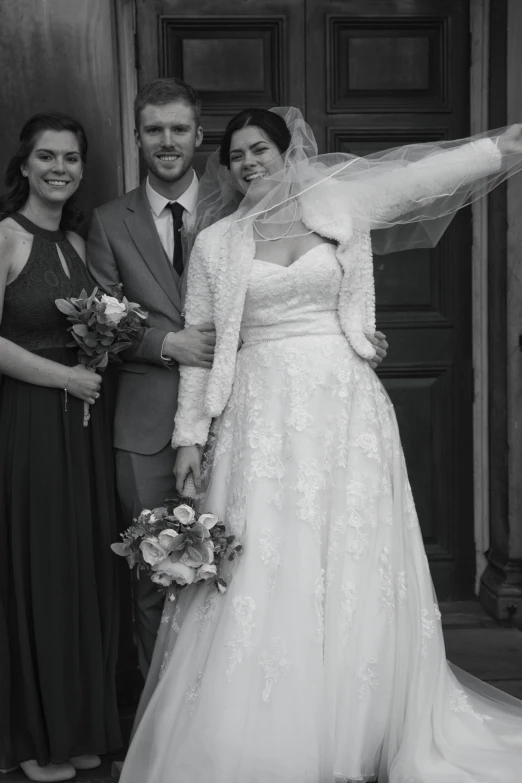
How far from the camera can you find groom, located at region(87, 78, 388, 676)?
3586 mm

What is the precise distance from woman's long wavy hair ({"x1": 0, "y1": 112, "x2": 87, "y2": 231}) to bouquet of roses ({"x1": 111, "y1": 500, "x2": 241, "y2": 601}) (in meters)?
1.27

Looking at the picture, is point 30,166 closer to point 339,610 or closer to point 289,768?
point 339,610

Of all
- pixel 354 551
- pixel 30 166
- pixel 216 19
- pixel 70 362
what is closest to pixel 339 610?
pixel 354 551

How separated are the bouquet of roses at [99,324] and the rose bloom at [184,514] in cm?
52

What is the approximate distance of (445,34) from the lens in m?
4.74

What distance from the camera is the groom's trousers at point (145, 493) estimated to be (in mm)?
3646

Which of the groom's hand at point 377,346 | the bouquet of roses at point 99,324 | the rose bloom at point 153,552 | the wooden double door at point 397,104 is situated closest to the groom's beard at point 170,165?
the bouquet of roses at point 99,324

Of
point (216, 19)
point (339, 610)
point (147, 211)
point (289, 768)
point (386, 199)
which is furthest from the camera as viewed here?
point (216, 19)

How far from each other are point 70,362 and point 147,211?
2.17ft

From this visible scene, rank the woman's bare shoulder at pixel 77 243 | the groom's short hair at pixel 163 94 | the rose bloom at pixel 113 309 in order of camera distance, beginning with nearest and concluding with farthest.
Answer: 1. the rose bloom at pixel 113 309
2. the groom's short hair at pixel 163 94
3. the woman's bare shoulder at pixel 77 243

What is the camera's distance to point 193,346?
3506 millimetres

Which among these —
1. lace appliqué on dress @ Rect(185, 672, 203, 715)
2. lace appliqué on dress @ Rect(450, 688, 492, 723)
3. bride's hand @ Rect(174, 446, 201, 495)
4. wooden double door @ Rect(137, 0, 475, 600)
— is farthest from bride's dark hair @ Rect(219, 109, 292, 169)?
lace appliqué on dress @ Rect(450, 688, 492, 723)

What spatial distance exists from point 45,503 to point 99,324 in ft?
2.25

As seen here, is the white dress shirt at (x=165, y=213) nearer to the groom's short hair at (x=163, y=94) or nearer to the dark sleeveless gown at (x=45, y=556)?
the groom's short hair at (x=163, y=94)
